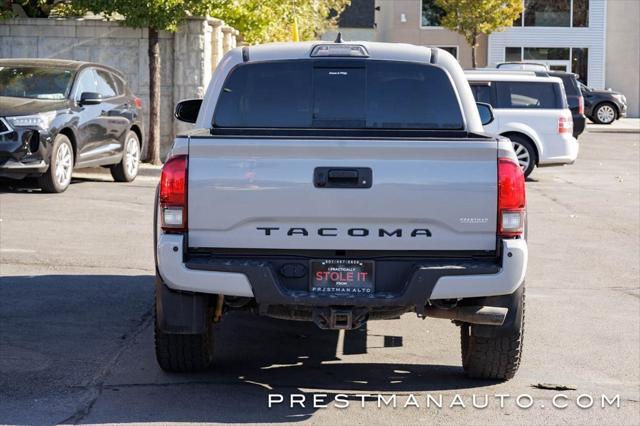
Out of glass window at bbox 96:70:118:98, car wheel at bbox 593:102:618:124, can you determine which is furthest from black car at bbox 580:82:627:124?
glass window at bbox 96:70:118:98

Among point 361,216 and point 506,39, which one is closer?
point 361,216

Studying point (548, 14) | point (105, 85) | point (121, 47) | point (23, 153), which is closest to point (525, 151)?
point (105, 85)

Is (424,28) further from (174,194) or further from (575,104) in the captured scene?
(174,194)

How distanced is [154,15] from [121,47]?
159 centimetres

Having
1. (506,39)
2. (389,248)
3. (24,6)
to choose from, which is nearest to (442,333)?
(389,248)

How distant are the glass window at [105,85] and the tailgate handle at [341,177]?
11.4 m

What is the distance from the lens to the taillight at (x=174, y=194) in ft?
20.1

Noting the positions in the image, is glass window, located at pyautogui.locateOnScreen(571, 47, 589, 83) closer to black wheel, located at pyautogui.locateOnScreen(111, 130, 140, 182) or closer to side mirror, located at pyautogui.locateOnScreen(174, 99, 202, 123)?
black wheel, located at pyautogui.locateOnScreen(111, 130, 140, 182)

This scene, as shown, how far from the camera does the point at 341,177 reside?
6.11 m

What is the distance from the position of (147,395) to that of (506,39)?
44809 mm

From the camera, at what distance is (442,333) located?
8414mm

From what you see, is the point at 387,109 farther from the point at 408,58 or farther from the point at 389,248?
the point at 389,248

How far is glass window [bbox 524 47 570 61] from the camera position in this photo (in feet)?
163

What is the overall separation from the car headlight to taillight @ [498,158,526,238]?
9829 mm
